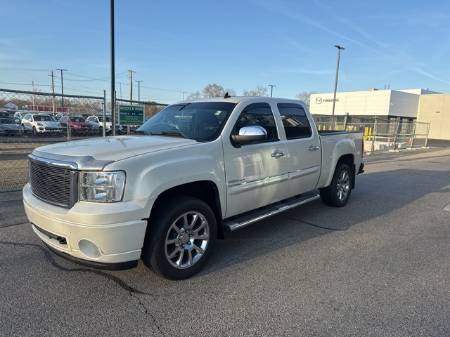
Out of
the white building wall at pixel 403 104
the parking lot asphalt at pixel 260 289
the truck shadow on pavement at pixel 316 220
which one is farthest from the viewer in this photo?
the white building wall at pixel 403 104

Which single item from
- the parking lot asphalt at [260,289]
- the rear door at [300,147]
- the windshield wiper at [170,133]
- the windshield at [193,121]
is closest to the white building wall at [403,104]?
the rear door at [300,147]

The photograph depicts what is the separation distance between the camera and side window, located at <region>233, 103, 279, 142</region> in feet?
14.8

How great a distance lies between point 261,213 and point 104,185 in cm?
223

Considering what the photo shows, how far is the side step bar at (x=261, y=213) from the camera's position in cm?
421

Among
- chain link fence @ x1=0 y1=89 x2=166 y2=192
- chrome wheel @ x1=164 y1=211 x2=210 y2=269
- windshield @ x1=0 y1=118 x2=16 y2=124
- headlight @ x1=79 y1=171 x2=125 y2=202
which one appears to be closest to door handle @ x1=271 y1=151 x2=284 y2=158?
chrome wheel @ x1=164 y1=211 x2=210 y2=269

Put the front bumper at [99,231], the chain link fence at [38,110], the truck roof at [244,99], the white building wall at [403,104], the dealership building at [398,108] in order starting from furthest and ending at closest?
1. the white building wall at [403,104]
2. the dealership building at [398,108]
3. the chain link fence at [38,110]
4. the truck roof at [244,99]
5. the front bumper at [99,231]

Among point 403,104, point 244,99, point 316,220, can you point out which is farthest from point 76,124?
point 403,104

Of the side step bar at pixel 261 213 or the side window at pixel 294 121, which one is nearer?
the side step bar at pixel 261 213

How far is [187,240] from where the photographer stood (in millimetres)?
3762

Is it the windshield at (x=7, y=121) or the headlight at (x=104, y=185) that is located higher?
the windshield at (x=7, y=121)

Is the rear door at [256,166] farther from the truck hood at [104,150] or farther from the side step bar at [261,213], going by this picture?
the truck hood at [104,150]

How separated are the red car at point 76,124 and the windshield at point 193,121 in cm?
406

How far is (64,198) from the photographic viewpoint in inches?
130

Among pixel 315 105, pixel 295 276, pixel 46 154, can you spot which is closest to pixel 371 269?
pixel 295 276
